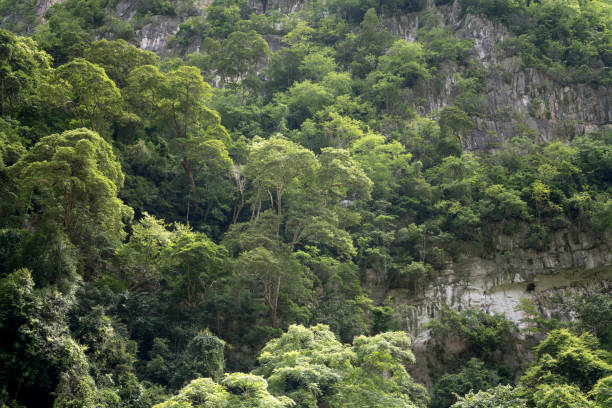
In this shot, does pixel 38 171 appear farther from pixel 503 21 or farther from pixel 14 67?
pixel 503 21

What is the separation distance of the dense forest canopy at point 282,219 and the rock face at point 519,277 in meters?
0.49

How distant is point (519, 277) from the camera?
26297mm

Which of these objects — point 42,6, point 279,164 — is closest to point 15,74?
point 279,164

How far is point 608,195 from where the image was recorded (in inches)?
1046

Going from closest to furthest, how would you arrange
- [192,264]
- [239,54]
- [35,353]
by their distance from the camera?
[35,353], [192,264], [239,54]

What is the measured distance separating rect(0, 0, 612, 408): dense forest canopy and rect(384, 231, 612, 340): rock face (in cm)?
49

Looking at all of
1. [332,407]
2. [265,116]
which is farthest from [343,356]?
[265,116]

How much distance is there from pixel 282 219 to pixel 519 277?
38.1 ft

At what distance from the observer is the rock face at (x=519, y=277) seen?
25703mm

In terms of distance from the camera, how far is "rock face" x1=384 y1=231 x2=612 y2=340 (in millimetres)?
25703

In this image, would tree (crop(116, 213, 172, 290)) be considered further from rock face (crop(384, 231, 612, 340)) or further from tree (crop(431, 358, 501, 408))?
tree (crop(431, 358, 501, 408))

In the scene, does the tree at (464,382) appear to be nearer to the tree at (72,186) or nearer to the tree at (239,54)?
the tree at (72,186)

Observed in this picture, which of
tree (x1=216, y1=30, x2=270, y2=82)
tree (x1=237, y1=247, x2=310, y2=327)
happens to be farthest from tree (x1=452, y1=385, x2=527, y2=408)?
tree (x1=216, y1=30, x2=270, y2=82)

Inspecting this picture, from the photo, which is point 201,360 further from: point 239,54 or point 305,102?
point 239,54
